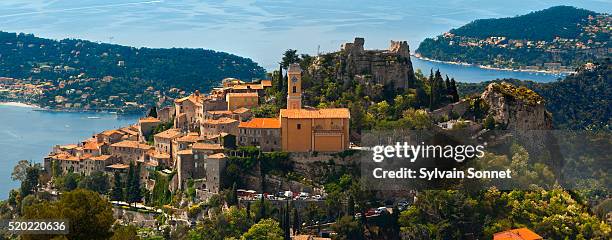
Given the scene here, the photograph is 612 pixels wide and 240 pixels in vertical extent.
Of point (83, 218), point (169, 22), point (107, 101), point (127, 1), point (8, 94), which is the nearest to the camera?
point (83, 218)

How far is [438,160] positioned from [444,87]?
5.94 metres

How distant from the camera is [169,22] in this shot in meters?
142

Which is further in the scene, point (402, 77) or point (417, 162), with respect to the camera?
point (402, 77)

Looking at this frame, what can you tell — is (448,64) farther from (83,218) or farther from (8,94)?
(83,218)

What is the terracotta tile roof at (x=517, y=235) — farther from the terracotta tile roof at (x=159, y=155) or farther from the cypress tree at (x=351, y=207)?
the terracotta tile roof at (x=159, y=155)

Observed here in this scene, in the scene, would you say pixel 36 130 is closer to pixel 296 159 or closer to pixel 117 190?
pixel 117 190

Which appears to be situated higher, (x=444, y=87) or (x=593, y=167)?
(x=444, y=87)

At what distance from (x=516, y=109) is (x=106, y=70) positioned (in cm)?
6141

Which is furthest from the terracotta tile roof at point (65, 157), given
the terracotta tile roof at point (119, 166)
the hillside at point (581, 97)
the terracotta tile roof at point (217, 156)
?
the hillside at point (581, 97)

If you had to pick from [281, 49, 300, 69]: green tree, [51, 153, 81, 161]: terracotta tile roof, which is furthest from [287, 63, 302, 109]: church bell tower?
[51, 153, 81, 161]: terracotta tile roof

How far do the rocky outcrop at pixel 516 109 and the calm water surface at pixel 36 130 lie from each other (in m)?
24.6

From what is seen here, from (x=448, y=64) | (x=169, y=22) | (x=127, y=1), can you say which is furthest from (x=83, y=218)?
(x=127, y=1)

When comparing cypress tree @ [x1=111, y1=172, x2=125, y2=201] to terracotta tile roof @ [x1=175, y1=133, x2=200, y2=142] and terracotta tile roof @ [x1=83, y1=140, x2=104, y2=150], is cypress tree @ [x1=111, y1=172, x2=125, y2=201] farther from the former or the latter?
terracotta tile roof @ [x1=83, y1=140, x2=104, y2=150]

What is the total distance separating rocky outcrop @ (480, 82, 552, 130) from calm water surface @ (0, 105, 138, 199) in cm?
2457
